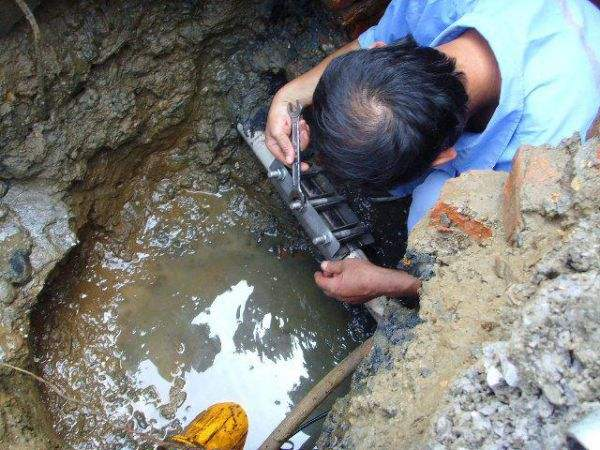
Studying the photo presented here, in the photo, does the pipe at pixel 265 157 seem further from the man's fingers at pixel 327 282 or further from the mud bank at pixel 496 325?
the mud bank at pixel 496 325

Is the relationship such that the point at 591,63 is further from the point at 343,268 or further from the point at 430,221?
the point at 343,268

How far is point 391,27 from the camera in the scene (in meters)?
1.88

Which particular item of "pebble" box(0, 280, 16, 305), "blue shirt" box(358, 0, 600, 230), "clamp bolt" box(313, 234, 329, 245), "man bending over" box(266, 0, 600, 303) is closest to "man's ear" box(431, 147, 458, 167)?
→ "man bending over" box(266, 0, 600, 303)

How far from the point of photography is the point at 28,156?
1.97 meters

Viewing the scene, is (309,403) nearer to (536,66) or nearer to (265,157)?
(265,157)

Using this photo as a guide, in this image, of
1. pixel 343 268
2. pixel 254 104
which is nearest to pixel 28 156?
pixel 254 104

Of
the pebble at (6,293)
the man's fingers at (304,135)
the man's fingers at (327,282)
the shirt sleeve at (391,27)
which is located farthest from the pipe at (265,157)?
the pebble at (6,293)

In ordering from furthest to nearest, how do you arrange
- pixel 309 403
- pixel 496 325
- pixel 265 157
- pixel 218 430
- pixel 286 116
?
pixel 265 157, pixel 286 116, pixel 309 403, pixel 218 430, pixel 496 325

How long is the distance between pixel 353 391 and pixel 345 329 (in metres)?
0.90

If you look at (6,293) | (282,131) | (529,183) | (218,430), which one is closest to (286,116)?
(282,131)

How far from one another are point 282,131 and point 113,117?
73cm

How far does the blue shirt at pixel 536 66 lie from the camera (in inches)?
60.9

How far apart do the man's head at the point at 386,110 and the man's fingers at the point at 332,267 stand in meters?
0.41

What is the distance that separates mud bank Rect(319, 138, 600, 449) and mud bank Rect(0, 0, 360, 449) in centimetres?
112
